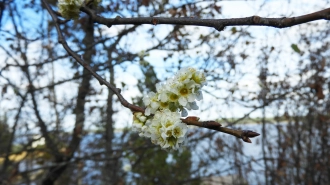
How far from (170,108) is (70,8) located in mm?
896

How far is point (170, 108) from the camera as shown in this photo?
1214mm

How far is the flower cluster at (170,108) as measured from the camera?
1147mm

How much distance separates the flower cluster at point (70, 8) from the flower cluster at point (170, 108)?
2.53 ft

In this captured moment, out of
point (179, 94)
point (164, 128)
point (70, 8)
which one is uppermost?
point (70, 8)

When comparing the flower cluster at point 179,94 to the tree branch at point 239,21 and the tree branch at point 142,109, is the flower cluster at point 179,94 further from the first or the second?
the tree branch at point 239,21

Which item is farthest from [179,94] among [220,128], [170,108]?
[220,128]

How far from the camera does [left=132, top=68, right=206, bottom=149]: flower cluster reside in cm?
115

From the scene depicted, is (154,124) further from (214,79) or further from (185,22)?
(214,79)

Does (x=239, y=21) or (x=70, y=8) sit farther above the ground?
(x=70, y=8)

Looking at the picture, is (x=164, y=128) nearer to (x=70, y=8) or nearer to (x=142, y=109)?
(x=142, y=109)

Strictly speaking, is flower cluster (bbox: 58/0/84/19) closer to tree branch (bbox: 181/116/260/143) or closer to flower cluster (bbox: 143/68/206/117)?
flower cluster (bbox: 143/68/206/117)

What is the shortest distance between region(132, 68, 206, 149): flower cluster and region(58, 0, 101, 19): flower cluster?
2.53 feet

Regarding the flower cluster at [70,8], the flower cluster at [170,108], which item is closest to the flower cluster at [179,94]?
the flower cluster at [170,108]

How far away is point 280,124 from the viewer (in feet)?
20.0
